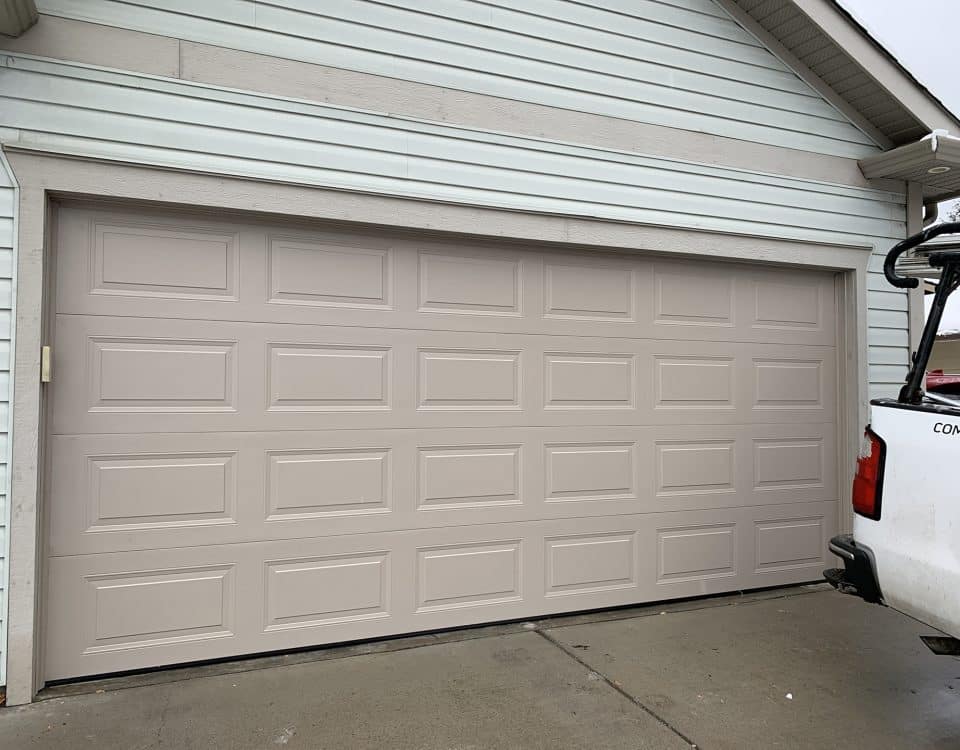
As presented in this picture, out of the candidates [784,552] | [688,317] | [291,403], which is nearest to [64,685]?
[291,403]

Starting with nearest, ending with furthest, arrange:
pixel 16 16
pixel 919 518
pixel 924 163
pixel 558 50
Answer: pixel 919 518, pixel 16 16, pixel 558 50, pixel 924 163

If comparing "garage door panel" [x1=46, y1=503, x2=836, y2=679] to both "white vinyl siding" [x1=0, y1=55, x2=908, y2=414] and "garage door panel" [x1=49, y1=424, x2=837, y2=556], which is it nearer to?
"garage door panel" [x1=49, y1=424, x2=837, y2=556]

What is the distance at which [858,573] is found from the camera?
306 cm

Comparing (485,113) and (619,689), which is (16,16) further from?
(619,689)

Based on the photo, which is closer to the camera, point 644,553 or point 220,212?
point 220,212


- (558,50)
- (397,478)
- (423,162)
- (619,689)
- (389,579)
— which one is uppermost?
(558,50)

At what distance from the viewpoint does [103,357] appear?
362 cm

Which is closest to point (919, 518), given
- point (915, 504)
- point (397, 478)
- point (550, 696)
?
point (915, 504)

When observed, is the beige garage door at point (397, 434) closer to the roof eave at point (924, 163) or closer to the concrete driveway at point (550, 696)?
the concrete driveway at point (550, 696)

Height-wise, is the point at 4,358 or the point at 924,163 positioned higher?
the point at 924,163

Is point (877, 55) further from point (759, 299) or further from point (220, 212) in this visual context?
point (220, 212)

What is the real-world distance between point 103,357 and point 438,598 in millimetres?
2250

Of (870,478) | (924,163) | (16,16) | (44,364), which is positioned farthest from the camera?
(924,163)

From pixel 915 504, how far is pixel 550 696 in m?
1.82
